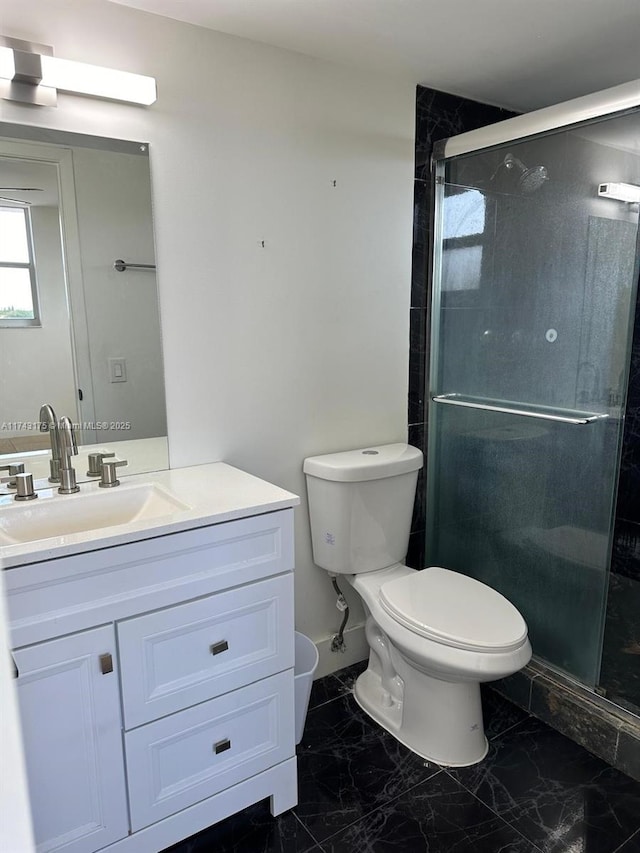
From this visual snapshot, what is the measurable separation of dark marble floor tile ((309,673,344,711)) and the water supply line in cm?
11

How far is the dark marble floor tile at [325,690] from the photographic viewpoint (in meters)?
2.12

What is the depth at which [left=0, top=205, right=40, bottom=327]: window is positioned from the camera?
1.51 m

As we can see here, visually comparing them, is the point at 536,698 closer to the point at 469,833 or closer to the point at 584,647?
the point at 584,647

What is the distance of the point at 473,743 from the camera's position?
1840mm

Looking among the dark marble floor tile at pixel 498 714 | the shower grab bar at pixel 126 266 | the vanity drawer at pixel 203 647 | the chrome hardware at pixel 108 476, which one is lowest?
the dark marble floor tile at pixel 498 714

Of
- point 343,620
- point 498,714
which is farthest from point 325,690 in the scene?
point 498,714

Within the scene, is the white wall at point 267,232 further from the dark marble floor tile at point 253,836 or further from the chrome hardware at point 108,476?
the dark marble floor tile at point 253,836

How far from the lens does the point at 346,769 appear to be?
71.1 inches

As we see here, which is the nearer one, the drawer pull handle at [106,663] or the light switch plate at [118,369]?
the drawer pull handle at [106,663]

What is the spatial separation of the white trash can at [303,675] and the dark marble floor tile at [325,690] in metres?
0.26

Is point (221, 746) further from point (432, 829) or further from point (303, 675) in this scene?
point (432, 829)

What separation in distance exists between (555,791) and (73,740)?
1311mm

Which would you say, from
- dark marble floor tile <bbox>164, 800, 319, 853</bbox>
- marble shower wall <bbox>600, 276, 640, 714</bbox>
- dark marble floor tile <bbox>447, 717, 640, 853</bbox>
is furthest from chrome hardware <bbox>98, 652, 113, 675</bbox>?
marble shower wall <bbox>600, 276, 640, 714</bbox>

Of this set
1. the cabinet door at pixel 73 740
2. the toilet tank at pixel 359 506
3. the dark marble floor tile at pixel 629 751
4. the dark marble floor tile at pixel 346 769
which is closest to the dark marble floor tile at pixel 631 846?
the dark marble floor tile at pixel 629 751
